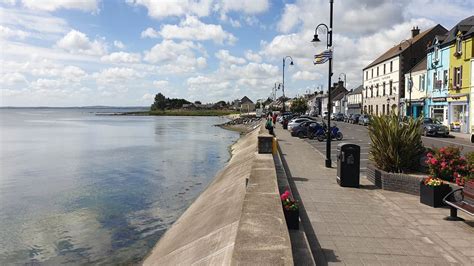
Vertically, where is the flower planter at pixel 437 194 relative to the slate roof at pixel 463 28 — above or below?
below

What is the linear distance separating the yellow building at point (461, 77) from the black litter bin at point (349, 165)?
28336 millimetres

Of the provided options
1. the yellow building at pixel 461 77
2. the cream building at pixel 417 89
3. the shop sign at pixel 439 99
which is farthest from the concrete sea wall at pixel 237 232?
the cream building at pixel 417 89

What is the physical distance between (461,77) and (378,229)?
114 ft

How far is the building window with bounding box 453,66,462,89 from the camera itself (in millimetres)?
38219

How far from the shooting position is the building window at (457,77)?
3822 centimetres

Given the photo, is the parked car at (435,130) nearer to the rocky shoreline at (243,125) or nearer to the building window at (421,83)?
the building window at (421,83)

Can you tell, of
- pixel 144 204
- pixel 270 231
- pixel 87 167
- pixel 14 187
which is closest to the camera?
pixel 270 231

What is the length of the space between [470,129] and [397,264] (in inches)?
1359

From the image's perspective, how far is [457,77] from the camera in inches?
1532

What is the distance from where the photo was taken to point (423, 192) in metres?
10.1

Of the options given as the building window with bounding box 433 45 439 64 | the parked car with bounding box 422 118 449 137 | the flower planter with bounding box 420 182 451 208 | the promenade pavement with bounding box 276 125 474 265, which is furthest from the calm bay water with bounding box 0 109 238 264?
the building window with bounding box 433 45 439 64

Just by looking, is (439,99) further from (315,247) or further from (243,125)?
(243,125)

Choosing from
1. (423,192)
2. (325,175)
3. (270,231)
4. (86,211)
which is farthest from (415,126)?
(86,211)

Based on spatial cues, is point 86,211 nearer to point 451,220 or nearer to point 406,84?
point 451,220
